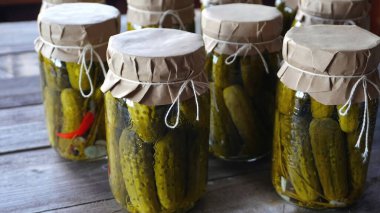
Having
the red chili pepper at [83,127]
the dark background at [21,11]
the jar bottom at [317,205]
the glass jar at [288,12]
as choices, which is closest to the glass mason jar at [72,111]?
the red chili pepper at [83,127]

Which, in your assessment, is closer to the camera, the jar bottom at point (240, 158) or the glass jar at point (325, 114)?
the glass jar at point (325, 114)

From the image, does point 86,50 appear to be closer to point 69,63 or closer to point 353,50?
point 69,63

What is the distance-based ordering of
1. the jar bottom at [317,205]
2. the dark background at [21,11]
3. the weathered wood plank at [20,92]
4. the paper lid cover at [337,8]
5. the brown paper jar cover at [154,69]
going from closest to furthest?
the brown paper jar cover at [154,69], the jar bottom at [317,205], the paper lid cover at [337,8], the weathered wood plank at [20,92], the dark background at [21,11]

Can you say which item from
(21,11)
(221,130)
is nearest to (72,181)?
(221,130)

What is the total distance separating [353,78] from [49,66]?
1.53 feet

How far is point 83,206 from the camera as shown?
778mm

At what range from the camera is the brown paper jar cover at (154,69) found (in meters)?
0.66

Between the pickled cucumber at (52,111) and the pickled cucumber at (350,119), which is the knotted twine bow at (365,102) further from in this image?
the pickled cucumber at (52,111)

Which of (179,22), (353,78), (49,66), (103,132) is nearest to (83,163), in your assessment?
(103,132)

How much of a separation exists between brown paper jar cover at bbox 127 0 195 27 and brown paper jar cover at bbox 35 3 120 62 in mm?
97

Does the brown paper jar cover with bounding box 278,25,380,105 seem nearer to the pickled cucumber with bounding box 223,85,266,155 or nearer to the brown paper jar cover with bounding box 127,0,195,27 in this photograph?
the pickled cucumber with bounding box 223,85,266,155

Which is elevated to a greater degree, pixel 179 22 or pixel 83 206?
pixel 179 22

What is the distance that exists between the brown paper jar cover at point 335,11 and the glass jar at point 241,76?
0.09 meters

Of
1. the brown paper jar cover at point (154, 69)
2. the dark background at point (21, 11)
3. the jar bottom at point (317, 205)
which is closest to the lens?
the brown paper jar cover at point (154, 69)
